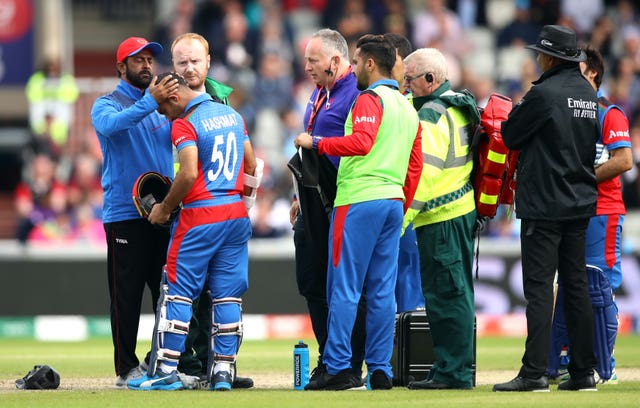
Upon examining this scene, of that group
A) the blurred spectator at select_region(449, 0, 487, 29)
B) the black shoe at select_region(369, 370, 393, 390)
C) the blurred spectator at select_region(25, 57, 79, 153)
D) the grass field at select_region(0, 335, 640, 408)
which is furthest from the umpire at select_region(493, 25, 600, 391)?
the blurred spectator at select_region(449, 0, 487, 29)

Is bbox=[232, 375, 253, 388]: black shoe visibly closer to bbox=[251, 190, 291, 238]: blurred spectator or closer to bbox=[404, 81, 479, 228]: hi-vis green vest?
bbox=[404, 81, 479, 228]: hi-vis green vest

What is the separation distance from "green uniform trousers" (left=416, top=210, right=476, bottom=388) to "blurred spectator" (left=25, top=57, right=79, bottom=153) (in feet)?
44.9

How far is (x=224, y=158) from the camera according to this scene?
33.2ft

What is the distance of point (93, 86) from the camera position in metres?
23.9

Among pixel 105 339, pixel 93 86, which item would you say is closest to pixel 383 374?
pixel 105 339

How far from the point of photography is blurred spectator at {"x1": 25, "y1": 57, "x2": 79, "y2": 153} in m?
22.9

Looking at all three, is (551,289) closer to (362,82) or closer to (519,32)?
(362,82)

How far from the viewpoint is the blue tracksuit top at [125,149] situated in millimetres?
10664

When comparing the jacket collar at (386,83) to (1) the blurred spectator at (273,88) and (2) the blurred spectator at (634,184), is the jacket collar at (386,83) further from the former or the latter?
(1) the blurred spectator at (273,88)

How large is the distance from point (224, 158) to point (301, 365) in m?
1.61

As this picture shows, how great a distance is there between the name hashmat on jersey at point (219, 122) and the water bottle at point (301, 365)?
1.69 metres

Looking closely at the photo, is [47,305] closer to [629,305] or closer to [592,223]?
[629,305]

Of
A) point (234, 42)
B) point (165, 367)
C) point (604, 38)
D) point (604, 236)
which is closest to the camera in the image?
point (165, 367)

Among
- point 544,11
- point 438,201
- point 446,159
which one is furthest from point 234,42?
point 438,201
